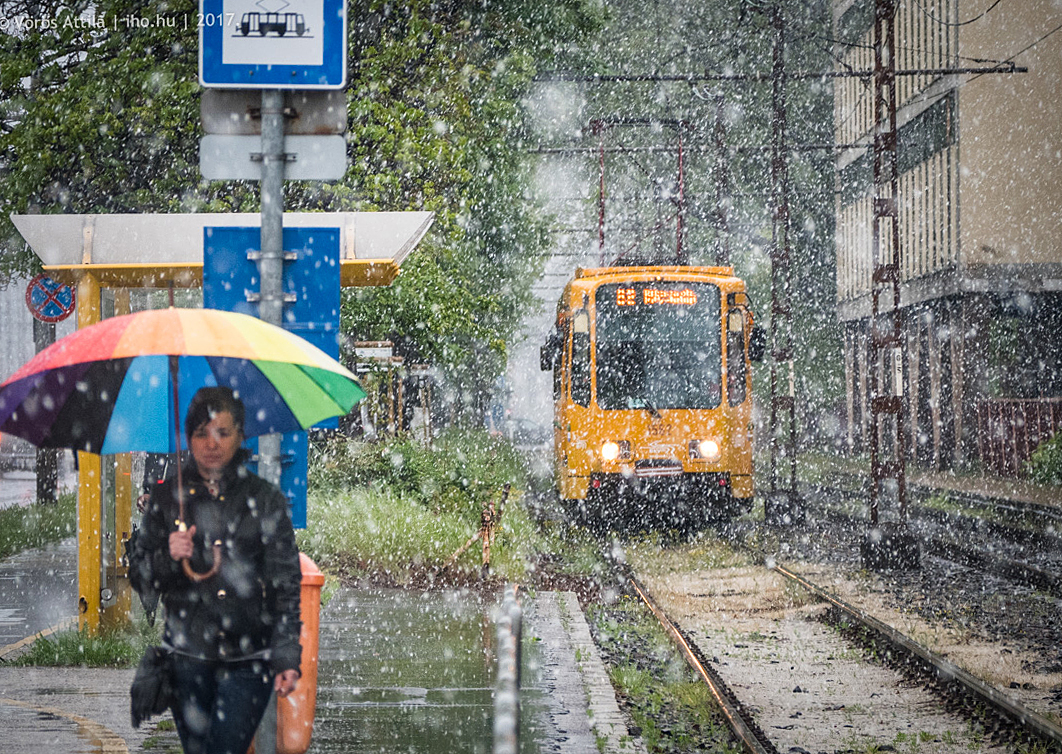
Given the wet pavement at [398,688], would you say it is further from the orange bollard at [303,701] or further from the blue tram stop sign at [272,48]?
the blue tram stop sign at [272,48]

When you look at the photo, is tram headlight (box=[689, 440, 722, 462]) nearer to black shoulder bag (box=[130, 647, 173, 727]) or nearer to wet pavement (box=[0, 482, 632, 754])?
wet pavement (box=[0, 482, 632, 754])

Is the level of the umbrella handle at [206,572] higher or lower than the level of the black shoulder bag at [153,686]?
higher

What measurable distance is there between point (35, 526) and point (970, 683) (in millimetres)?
13232

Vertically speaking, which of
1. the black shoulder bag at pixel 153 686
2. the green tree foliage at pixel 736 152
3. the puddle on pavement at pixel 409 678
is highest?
the green tree foliage at pixel 736 152

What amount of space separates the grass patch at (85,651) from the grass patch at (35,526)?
7061mm

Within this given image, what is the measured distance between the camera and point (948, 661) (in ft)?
27.6


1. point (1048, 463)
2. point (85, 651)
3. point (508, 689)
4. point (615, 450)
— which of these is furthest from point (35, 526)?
point (1048, 463)

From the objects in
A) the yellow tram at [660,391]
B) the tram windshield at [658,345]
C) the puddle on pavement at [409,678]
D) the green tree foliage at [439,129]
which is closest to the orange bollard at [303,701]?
the puddle on pavement at [409,678]

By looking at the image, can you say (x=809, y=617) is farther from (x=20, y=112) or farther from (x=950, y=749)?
(x=20, y=112)

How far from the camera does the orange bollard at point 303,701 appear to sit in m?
4.44

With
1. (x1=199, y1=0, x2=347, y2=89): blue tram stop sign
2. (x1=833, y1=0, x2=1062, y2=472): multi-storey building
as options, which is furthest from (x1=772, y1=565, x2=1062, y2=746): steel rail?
(x1=833, y1=0, x2=1062, y2=472): multi-storey building

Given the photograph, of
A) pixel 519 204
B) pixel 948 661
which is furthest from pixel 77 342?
pixel 519 204

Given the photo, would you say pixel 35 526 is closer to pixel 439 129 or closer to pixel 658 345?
pixel 439 129

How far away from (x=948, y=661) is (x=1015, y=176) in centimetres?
2575
